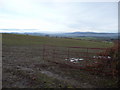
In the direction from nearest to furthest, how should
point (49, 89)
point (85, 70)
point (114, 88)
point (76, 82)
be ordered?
point (49, 89), point (114, 88), point (76, 82), point (85, 70)

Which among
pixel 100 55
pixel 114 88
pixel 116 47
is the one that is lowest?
pixel 114 88

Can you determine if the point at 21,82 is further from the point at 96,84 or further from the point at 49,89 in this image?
the point at 96,84

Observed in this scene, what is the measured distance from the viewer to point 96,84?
484cm

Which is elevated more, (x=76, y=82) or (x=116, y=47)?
(x=116, y=47)

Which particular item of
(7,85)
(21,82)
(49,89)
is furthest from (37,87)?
(7,85)

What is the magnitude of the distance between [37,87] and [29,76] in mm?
1227

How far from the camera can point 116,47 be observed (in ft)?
17.1

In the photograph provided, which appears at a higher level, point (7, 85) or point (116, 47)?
point (116, 47)

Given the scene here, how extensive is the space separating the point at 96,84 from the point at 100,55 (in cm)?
183

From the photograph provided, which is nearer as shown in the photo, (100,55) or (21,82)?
(21,82)

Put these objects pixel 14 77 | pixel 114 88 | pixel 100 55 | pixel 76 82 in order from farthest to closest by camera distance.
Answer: pixel 100 55, pixel 14 77, pixel 76 82, pixel 114 88

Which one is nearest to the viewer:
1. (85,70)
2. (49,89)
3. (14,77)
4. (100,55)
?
(49,89)

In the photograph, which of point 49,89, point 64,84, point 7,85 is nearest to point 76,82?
point 64,84

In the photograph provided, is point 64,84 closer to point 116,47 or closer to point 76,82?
point 76,82
